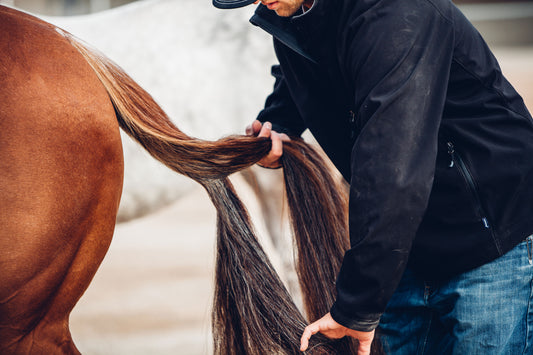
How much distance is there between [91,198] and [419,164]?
1.86 feet

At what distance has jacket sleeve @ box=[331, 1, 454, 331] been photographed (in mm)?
801

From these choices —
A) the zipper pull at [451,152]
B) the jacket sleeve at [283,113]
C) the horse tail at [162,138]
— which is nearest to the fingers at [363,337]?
the zipper pull at [451,152]

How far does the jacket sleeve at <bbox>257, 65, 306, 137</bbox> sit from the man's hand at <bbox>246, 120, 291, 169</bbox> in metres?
0.04

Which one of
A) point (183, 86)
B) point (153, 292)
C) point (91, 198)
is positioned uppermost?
point (91, 198)

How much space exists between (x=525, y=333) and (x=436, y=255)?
207 mm

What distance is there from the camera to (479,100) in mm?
918

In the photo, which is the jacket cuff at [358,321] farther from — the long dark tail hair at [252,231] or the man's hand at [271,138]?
the man's hand at [271,138]

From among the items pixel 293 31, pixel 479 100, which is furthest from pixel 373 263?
pixel 293 31

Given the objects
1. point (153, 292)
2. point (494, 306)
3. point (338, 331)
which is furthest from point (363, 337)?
point (153, 292)

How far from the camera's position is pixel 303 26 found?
938 mm

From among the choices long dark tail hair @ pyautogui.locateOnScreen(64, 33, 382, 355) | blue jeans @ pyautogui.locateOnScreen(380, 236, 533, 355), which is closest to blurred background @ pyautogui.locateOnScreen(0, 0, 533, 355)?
long dark tail hair @ pyautogui.locateOnScreen(64, 33, 382, 355)

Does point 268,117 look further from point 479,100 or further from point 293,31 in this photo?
point 479,100

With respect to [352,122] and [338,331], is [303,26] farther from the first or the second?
[338,331]

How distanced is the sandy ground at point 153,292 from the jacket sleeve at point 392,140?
30.7 inches
